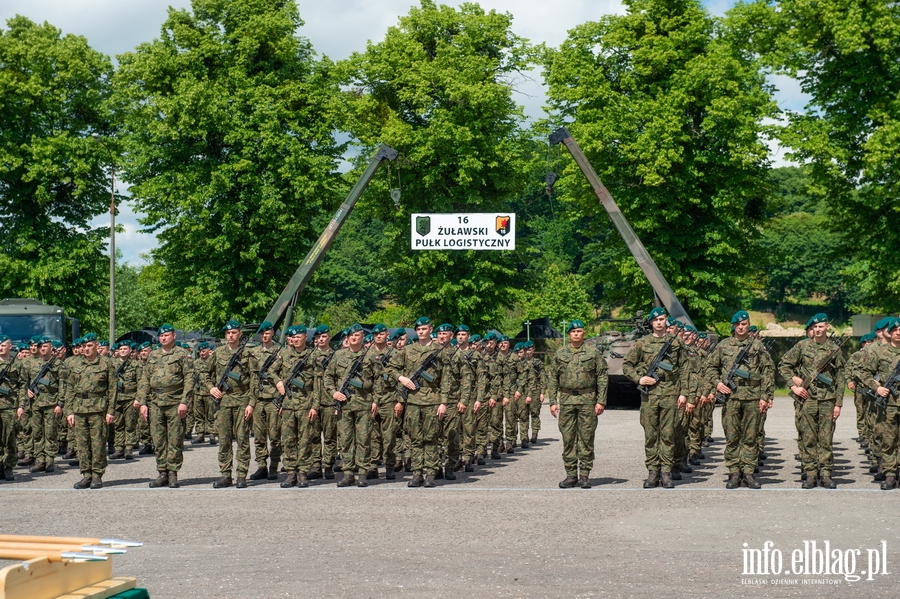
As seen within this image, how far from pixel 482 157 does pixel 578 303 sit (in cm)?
3812

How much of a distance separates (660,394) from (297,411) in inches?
187

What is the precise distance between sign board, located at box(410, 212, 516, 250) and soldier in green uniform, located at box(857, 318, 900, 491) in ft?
70.5

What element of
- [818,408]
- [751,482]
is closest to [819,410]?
[818,408]

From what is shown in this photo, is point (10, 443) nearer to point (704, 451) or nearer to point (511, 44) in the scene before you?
point (704, 451)

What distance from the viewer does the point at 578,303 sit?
76.3 m

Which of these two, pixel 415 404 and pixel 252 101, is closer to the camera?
pixel 415 404

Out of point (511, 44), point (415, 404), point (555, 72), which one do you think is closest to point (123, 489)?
point (415, 404)

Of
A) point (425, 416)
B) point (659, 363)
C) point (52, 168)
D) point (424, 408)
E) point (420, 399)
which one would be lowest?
point (425, 416)

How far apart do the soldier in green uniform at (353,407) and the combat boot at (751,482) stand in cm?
480

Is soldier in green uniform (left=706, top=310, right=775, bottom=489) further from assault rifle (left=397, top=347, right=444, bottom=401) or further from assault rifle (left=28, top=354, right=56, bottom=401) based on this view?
assault rifle (left=28, top=354, right=56, bottom=401)

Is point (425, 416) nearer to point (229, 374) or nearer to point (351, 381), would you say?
point (351, 381)

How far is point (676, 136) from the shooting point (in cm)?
3531

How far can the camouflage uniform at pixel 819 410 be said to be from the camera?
12992mm

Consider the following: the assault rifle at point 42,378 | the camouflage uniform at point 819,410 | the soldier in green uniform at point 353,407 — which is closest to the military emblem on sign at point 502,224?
the assault rifle at point 42,378
